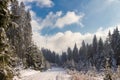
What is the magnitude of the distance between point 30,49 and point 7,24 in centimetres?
5314

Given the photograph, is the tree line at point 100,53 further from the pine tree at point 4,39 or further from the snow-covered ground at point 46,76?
the pine tree at point 4,39

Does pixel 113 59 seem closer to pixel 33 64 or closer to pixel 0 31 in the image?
pixel 33 64

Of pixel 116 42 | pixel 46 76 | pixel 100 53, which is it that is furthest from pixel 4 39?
pixel 100 53

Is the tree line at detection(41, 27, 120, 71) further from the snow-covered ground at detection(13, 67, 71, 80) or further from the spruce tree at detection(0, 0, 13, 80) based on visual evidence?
the spruce tree at detection(0, 0, 13, 80)

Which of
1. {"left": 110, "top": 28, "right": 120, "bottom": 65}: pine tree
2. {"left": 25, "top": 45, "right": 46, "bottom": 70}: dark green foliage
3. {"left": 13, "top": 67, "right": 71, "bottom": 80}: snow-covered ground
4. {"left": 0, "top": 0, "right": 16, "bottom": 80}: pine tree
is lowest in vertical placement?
{"left": 13, "top": 67, "right": 71, "bottom": 80}: snow-covered ground

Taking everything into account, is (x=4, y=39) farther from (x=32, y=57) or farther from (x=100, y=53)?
(x=100, y=53)

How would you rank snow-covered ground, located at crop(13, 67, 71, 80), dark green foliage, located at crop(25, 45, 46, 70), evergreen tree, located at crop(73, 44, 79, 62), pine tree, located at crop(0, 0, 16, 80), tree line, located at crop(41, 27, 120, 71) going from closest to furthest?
1. pine tree, located at crop(0, 0, 16, 80)
2. snow-covered ground, located at crop(13, 67, 71, 80)
3. dark green foliage, located at crop(25, 45, 46, 70)
4. tree line, located at crop(41, 27, 120, 71)
5. evergreen tree, located at crop(73, 44, 79, 62)

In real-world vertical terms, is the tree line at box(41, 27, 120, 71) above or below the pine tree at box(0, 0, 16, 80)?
above

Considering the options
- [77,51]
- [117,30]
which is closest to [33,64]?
[117,30]

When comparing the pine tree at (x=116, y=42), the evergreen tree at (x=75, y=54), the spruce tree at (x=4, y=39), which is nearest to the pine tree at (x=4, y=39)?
the spruce tree at (x=4, y=39)

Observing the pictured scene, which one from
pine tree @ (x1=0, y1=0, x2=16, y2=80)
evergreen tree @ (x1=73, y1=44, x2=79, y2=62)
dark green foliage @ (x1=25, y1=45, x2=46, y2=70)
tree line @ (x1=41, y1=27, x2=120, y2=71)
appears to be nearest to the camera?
pine tree @ (x1=0, y1=0, x2=16, y2=80)

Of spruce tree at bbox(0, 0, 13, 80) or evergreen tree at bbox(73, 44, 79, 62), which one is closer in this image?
spruce tree at bbox(0, 0, 13, 80)

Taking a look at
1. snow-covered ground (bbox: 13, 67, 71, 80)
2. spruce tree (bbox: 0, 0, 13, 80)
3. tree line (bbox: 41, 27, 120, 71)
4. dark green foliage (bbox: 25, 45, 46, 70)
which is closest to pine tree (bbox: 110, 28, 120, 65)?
tree line (bbox: 41, 27, 120, 71)

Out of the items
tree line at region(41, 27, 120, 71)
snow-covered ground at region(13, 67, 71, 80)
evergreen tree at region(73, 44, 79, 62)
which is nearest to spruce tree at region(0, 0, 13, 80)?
snow-covered ground at region(13, 67, 71, 80)
